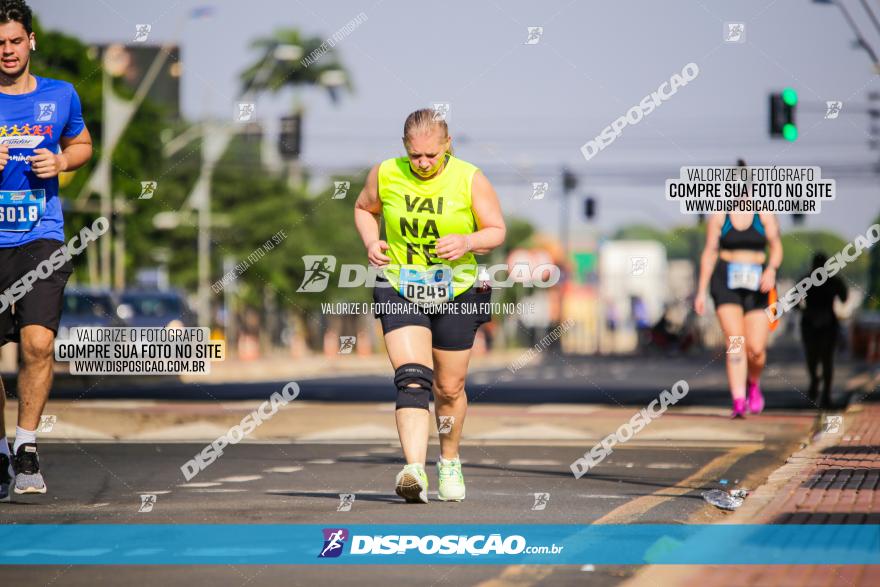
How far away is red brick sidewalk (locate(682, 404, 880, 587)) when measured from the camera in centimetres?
539

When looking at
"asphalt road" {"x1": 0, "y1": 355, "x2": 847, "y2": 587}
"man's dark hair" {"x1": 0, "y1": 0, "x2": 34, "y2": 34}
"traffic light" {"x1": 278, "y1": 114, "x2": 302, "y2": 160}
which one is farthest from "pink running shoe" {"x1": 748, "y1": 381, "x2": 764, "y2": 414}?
"traffic light" {"x1": 278, "y1": 114, "x2": 302, "y2": 160}

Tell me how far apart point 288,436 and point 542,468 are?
361cm

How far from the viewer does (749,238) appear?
1483cm

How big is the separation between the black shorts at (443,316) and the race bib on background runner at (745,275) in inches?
270

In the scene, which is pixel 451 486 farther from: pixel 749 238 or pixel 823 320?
pixel 823 320

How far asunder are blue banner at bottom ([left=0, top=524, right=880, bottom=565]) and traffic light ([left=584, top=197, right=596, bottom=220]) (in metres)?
48.9

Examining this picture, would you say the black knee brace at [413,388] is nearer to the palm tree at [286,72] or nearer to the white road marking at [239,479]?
the white road marking at [239,479]

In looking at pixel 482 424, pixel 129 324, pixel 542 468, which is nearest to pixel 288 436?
pixel 482 424

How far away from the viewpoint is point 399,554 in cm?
631

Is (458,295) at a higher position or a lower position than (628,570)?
higher

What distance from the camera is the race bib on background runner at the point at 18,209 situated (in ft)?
27.0

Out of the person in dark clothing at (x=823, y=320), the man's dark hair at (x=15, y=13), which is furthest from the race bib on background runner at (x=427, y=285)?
the person in dark clothing at (x=823, y=320)

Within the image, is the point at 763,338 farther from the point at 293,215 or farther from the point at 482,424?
the point at 293,215

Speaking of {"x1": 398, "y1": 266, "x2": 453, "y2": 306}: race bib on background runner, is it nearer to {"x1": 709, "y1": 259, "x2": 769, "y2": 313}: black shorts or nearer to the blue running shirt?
the blue running shirt
